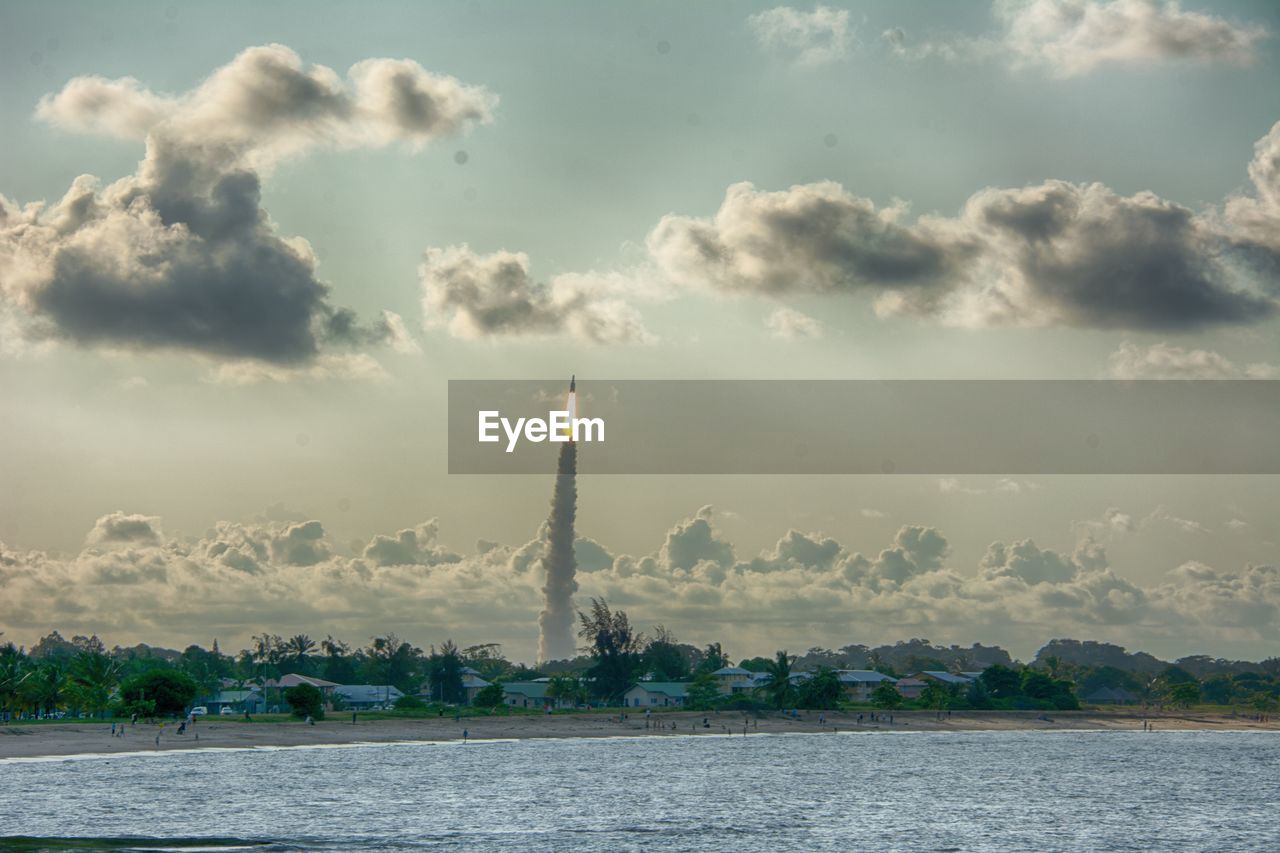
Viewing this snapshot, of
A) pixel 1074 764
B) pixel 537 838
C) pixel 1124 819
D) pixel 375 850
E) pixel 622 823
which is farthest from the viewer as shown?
pixel 1074 764

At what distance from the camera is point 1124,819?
10281 centimetres

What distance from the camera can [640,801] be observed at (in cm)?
10944

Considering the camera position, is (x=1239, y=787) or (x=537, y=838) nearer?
(x=537, y=838)

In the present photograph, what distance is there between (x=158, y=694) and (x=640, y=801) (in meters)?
93.0

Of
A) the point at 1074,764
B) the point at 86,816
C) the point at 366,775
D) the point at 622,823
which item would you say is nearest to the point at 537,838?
the point at 622,823

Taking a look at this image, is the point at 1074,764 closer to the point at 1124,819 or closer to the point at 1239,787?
the point at 1239,787

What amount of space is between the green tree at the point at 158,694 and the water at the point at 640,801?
21.7m

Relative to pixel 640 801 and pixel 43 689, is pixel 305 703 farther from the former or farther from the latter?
pixel 640 801

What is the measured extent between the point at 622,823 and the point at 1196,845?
36.6 metres

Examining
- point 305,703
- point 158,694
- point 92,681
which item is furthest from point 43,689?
point 305,703

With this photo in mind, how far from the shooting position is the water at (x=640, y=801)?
84.1 metres

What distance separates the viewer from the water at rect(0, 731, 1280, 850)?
276 ft

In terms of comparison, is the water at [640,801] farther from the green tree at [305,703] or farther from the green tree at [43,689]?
the green tree at [43,689]

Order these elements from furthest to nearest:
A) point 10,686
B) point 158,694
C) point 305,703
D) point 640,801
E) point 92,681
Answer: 1. point 305,703
2. point 92,681
3. point 158,694
4. point 10,686
5. point 640,801
